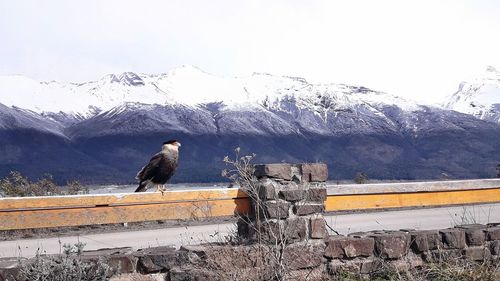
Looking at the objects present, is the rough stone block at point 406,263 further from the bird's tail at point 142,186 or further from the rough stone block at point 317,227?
the bird's tail at point 142,186

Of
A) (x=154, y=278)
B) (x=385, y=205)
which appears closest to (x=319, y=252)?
(x=154, y=278)

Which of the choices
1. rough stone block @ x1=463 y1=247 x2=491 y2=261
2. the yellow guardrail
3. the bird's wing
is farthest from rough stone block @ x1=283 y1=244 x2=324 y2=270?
the bird's wing

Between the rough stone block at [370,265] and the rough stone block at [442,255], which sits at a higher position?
the rough stone block at [442,255]

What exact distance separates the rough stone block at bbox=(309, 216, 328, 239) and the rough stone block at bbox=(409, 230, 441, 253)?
1.16 metres

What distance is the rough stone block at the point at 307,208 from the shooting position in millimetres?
7258

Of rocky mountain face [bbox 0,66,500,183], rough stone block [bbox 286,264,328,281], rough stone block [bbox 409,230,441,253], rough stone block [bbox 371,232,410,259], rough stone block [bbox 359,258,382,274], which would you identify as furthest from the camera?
rocky mountain face [bbox 0,66,500,183]

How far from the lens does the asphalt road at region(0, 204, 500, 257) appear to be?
32.0 feet

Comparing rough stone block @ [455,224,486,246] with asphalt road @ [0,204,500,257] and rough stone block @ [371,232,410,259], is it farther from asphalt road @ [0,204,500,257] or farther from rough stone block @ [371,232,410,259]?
rough stone block @ [371,232,410,259]

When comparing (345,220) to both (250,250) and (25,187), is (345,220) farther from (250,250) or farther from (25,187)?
(25,187)

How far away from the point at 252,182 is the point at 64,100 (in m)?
186

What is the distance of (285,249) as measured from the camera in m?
7.09

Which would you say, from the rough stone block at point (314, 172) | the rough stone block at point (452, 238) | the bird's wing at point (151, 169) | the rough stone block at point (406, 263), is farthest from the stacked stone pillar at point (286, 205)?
the bird's wing at point (151, 169)

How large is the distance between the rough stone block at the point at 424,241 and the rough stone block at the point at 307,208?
1220mm

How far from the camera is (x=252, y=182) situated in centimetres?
726
